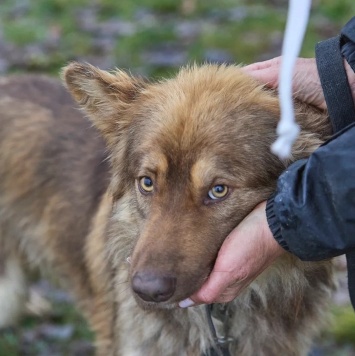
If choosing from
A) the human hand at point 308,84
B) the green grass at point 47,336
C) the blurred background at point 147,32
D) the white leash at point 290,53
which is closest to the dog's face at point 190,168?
the human hand at point 308,84

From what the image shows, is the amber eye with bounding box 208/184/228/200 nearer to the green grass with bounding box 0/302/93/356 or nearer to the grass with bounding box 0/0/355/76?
the green grass with bounding box 0/302/93/356

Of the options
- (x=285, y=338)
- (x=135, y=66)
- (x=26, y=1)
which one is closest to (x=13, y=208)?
(x=285, y=338)

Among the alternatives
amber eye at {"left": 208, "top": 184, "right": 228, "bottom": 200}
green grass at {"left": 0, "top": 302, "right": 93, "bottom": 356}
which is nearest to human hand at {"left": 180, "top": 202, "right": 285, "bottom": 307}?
amber eye at {"left": 208, "top": 184, "right": 228, "bottom": 200}

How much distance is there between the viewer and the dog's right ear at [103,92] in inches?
136

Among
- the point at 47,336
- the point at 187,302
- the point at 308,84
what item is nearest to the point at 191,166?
the point at 187,302

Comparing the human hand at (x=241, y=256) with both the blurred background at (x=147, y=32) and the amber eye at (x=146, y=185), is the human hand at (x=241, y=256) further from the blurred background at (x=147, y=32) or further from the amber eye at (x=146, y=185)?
the blurred background at (x=147, y=32)

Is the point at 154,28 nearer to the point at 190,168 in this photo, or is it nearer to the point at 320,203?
the point at 190,168

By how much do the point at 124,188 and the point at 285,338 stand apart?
0.98m

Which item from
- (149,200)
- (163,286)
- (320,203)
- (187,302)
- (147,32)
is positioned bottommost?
(187,302)

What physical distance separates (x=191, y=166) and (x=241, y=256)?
15.2 inches

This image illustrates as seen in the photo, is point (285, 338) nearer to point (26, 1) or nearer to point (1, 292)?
point (1, 292)

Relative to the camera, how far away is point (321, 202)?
2564 mm

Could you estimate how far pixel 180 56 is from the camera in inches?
287

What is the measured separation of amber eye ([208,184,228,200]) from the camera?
299cm
